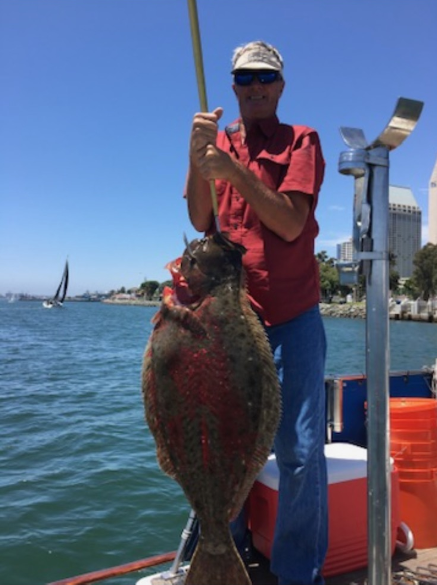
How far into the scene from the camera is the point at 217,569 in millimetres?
1978

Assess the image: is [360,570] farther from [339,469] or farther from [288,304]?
[288,304]

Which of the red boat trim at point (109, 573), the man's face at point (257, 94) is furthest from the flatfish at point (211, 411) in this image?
the red boat trim at point (109, 573)

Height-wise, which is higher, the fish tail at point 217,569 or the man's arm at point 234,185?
the man's arm at point 234,185

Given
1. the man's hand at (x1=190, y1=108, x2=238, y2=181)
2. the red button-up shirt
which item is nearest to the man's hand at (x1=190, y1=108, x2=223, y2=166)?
the man's hand at (x1=190, y1=108, x2=238, y2=181)

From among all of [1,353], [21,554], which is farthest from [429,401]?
[1,353]

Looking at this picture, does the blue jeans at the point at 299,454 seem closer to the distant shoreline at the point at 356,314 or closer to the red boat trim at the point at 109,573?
the red boat trim at the point at 109,573

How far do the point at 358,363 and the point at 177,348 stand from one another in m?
27.8

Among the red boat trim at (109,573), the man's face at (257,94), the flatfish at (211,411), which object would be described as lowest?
the red boat trim at (109,573)

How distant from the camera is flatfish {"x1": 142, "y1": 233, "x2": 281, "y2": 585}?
197cm

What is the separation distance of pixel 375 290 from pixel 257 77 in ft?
4.13

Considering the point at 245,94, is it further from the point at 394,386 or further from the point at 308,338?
the point at 394,386

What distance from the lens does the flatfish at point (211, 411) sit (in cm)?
197

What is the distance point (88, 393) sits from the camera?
16.2 m

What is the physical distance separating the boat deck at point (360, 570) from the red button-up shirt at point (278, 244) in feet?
5.63
